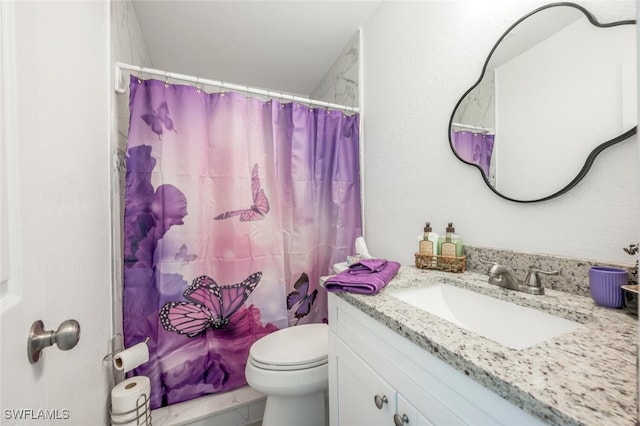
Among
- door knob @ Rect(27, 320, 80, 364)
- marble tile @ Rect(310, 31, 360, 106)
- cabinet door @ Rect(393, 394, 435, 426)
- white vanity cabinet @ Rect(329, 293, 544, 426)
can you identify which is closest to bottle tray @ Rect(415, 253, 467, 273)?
white vanity cabinet @ Rect(329, 293, 544, 426)

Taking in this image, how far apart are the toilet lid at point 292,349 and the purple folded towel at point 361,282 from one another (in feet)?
1.56

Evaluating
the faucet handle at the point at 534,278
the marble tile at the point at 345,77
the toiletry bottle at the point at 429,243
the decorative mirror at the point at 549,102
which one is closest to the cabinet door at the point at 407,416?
the faucet handle at the point at 534,278

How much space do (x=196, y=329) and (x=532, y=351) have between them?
1.39 metres

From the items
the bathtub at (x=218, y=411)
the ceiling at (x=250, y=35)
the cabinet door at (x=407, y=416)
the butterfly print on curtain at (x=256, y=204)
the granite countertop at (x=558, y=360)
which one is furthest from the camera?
the ceiling at (x=250, y=35)

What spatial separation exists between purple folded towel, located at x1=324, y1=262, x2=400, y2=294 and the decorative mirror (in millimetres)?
512

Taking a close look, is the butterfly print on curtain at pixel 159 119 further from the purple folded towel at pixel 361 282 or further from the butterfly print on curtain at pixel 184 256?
the purple folded towel at pixel 361 282

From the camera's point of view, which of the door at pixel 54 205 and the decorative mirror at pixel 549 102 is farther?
the decorative mirror at pixel 549 102

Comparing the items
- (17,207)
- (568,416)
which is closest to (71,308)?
(17,207)

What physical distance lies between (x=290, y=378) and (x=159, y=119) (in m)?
1.38

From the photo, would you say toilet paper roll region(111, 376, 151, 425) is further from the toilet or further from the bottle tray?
the bottle tray

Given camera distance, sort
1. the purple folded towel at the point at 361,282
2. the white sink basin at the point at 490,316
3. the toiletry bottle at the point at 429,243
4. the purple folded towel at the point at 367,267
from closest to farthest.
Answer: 1. the white sink basin at the point at 490,316
2. the purple folded towel at the point at 361,282
3. the purple folded towel at the point at 367,267
4. the toiletry bottle at the point at 429,243

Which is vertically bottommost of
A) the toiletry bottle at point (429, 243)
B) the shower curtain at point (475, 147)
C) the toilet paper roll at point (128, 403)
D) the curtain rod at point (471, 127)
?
the toilet paper roll at point (128, 403)

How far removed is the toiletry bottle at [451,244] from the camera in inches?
38.5

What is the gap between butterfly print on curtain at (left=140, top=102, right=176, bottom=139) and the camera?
1.24 m
